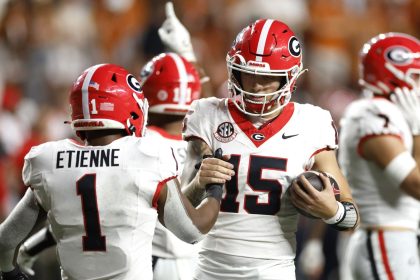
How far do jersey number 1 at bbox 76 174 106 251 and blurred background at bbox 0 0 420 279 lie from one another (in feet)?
18.9

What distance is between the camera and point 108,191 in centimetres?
359

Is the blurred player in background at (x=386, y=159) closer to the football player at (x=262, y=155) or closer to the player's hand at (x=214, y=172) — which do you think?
the football player at (x=262, y=155)

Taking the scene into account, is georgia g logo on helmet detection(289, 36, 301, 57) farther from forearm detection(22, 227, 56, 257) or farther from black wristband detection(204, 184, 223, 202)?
forearm detection(22, 227, 56, 257)

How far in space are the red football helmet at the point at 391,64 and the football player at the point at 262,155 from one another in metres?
1.14

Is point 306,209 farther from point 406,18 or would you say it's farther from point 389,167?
point 406,18

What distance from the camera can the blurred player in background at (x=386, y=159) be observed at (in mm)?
4773

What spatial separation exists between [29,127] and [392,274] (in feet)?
17.4

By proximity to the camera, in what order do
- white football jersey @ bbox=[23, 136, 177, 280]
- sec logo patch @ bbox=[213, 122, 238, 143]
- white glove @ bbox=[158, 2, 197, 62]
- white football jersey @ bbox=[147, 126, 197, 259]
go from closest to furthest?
white football jersey @ bbox=[23, 136, 177, 280]
sec logo patch @ bbox=[213, 122, 238, 143]
white football jersey @ bbox=[147, 126, 197, 259]
white glove @ bbox=[158, 2, 197, 62]

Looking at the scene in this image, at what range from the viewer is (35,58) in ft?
33.1

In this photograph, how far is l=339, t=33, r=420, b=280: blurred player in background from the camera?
4.77m

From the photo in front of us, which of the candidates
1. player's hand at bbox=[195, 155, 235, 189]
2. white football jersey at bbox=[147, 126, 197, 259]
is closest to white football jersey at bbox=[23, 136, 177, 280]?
player's hand at bbox=[195, 155, 235, 189]

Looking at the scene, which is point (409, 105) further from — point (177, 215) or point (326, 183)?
point (177, 215)

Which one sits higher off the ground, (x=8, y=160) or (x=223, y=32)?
(x=223, y=32)

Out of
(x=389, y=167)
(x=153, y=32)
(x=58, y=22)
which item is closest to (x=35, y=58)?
(x=58, y=22)
